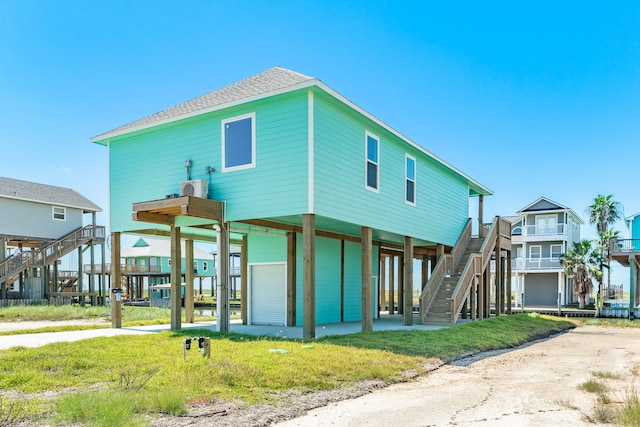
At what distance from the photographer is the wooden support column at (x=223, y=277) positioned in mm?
13602

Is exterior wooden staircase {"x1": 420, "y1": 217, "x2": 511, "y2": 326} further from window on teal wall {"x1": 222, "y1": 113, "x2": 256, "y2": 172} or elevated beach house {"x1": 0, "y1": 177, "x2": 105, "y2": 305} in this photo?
elevated beach house {"x1": 0, "y1": 177, "x2": 105, "y2": 305}

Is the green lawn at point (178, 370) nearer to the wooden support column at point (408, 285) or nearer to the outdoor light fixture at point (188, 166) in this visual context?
the wooden support column at point (408, 285)

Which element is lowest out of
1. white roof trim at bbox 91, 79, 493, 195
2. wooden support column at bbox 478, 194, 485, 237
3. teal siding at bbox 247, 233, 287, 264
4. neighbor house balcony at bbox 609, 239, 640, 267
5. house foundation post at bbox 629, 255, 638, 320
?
house foundation post at bbox 629, 255, 638, 320

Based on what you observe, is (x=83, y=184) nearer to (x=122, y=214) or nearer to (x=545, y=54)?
(x=122, y=214)

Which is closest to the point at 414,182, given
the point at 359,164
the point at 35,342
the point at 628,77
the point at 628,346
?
the point at 359,164

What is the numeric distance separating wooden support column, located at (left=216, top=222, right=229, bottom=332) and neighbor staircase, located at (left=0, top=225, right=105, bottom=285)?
2173 cm

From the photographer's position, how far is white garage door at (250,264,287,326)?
17.5m

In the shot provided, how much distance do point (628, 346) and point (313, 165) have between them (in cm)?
1103

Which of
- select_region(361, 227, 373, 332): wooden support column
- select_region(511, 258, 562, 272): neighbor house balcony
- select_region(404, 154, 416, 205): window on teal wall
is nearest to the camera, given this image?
select_region(361, 227, 373, 332): wooden support column

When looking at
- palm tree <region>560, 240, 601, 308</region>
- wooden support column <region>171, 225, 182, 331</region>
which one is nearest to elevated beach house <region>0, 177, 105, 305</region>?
wooden support column <region>171, 225, 182, 331</region>

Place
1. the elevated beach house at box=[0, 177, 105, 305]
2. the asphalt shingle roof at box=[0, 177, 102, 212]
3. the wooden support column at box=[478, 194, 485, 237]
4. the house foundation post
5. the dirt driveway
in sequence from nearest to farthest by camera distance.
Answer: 1. the dirt driveway
2. the wooden support column at box=[478, 194, 485, 237]
3. the house foundation post
4. the elevated beach house at box=[0, 177, 105, 305]
5. the asphalt shingle roof at box=[0, 177, 102, 212]

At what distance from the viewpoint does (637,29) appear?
20031 millimetres

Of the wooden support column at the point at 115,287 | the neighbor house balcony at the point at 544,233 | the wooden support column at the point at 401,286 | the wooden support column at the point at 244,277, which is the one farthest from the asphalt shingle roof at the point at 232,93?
the neighbor house balcony at the point at 544,233

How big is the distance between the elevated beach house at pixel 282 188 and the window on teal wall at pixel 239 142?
3cm
